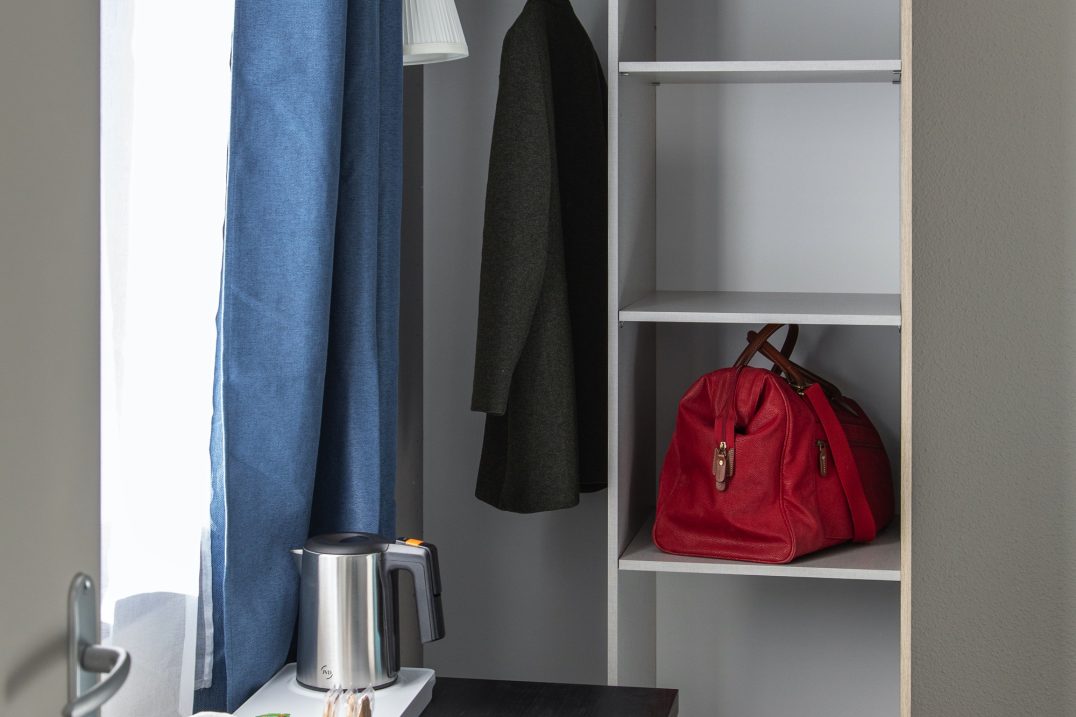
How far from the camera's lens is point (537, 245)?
66.3 inches

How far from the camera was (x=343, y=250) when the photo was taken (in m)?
1.42

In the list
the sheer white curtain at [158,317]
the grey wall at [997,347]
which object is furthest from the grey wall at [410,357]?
the grey wall at [997,347]

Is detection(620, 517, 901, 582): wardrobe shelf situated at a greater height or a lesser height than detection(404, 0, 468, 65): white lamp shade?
lesser

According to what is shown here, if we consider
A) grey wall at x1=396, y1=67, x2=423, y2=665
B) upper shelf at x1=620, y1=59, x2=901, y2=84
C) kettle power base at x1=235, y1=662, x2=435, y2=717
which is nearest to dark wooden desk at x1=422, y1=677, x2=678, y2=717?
kettle power base at x1=235, y1=662, x2=435, y2=717

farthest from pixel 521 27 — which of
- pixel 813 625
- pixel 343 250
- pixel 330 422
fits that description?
pixel 813 625

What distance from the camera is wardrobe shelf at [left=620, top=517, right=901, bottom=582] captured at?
1.67 m

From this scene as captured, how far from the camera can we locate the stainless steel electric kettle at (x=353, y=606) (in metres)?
1.25
